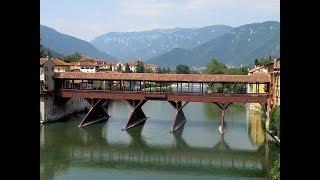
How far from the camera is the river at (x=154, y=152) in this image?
72.7 feet

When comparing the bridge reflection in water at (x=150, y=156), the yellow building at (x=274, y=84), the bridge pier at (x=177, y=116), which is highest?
the yellow building at (x=274, y=84)

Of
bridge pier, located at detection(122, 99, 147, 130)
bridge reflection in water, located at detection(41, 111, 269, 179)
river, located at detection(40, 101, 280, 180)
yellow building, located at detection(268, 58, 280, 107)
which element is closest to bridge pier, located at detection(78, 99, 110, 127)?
Answer: river, located at detection(40, 101, 280, 180)

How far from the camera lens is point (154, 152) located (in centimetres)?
2683

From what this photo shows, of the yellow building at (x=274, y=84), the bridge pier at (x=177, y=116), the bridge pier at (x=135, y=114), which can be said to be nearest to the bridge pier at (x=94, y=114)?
the bridge pier at (x=135, y=114)

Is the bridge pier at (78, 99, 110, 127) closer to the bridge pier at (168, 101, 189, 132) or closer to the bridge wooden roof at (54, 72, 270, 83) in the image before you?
the bridge wooden roof at (54, 72, 270, 83)

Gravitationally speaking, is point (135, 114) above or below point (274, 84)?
below

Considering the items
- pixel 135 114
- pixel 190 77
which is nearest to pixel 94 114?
pixel 135 114

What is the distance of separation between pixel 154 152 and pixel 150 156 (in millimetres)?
896

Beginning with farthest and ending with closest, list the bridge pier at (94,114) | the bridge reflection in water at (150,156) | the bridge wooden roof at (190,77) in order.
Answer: the bridge pier at (94,114) < the bridge wooden roof at (190,77) < the bridge reflection in water at (150,156)

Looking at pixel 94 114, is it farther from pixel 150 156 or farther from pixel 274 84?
pixel 274 84

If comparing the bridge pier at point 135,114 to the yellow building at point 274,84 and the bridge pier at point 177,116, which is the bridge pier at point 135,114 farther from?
the yellow building at point 274,84

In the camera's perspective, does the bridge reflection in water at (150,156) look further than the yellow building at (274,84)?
No
